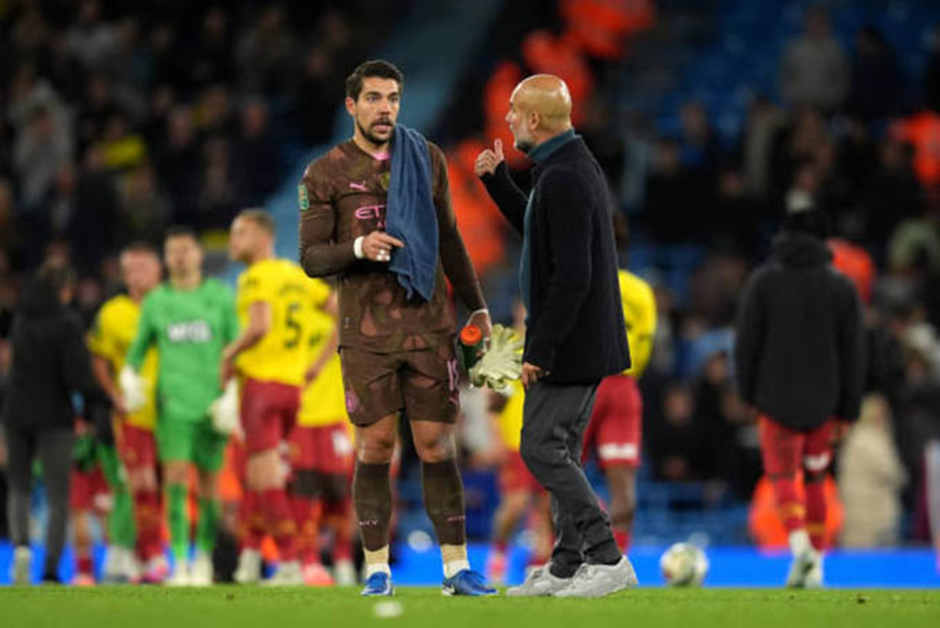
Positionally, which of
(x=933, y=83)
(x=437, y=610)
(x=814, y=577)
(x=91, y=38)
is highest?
(x=91, y=38)

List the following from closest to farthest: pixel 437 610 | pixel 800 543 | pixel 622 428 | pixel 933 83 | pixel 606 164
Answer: pixel 437 610 < pixel 800 543 < pixel 622 428 < pixel 933 83 < pixel 606 164

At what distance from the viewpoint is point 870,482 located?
18.8m

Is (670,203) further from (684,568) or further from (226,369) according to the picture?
(684,568)

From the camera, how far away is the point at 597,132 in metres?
24.0

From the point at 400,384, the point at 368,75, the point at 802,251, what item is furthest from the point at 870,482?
the point at 368,75

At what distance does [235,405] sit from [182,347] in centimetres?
59

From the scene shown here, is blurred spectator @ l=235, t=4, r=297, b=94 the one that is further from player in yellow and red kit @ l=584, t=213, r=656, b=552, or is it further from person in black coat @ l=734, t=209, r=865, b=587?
person in black coat @ l=734, t=209, r=865, b=587

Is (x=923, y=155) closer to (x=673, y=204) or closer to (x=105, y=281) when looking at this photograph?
(x=673, y=204)

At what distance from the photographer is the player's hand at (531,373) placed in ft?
31.7

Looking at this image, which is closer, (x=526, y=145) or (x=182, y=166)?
(x=526, y=145)

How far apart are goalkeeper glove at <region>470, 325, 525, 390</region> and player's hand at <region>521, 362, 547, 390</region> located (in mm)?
295

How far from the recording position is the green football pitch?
8.18 metres

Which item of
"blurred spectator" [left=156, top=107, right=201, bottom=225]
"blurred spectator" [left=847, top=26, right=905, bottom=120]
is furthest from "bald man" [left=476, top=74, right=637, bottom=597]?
"blurred spectator" [left=156, top=107, right=201, bottom=225]

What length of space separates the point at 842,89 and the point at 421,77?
6.33 m
